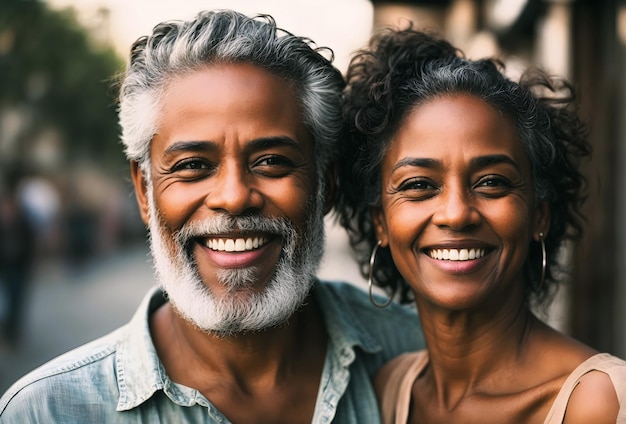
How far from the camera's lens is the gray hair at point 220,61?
2639 millimetres

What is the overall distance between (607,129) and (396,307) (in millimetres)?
2417

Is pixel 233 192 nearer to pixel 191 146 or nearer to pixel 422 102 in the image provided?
pixel 191 146

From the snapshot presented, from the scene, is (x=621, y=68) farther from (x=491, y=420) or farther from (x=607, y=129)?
Result: (x=491, y=420)

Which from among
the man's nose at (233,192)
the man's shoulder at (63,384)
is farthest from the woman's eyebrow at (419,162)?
the man's shoulder at (63,384)

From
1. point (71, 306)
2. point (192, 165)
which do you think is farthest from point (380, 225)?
point (71, 306)

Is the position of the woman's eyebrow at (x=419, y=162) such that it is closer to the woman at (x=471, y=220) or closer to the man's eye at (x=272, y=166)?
the woman at (x=471, y=220)

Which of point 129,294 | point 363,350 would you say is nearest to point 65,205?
point 129,294

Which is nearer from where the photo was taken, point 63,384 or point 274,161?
point 63,384

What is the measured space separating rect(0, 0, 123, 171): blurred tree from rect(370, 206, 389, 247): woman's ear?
4.45 meters

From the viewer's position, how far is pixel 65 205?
63.9 feet

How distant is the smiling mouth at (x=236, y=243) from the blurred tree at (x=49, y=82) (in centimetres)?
447

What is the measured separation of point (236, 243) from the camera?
2586 millimetres

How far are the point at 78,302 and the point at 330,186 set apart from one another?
12.6 meters

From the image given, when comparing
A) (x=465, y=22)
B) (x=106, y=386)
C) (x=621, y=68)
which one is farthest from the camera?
(x=465, y=22)
